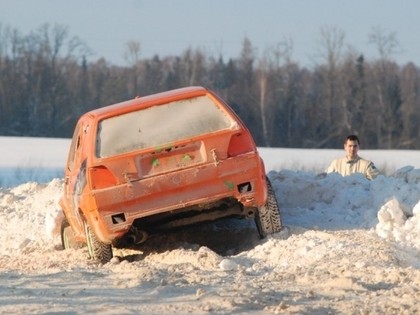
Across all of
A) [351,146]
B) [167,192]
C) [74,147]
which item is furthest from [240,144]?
[351,146]

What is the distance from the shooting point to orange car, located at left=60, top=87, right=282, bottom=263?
34.2ft

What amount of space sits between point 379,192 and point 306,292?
13.9 feet

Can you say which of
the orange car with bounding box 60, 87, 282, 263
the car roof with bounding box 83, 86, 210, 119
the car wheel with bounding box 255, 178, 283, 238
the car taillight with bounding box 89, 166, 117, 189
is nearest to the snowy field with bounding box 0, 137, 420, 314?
the car wheel with bounding box 255, 178, 283, 238

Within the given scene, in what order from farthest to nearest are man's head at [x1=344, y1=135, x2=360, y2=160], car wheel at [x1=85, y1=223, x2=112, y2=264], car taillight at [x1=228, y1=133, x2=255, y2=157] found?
man's head at [x1=344, y1=135, x2=360, y2=160], car wheel at [x1=85, y1=223, x2=112, y2=264], car taillight at [x1=228, y1=133, x2=255, y2=157]

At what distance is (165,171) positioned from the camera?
10.4 metres

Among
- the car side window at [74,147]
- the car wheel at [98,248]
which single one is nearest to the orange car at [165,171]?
the car wheel at [98,248]

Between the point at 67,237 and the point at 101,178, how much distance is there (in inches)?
91.9

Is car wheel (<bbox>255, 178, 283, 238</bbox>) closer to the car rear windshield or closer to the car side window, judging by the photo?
the car rear windshield

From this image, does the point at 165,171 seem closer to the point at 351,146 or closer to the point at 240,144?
the point at 240,144

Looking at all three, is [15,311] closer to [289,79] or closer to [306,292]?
[306,292]

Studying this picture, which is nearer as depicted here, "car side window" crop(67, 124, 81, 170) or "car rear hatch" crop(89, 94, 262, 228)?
"car rear hatch" crop(89, 94, 262, 228)

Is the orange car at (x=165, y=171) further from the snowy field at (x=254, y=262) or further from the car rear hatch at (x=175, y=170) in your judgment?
the snowy field at (x=254, y=262)

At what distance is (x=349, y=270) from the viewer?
9.18 meters

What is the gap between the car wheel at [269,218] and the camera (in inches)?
432
